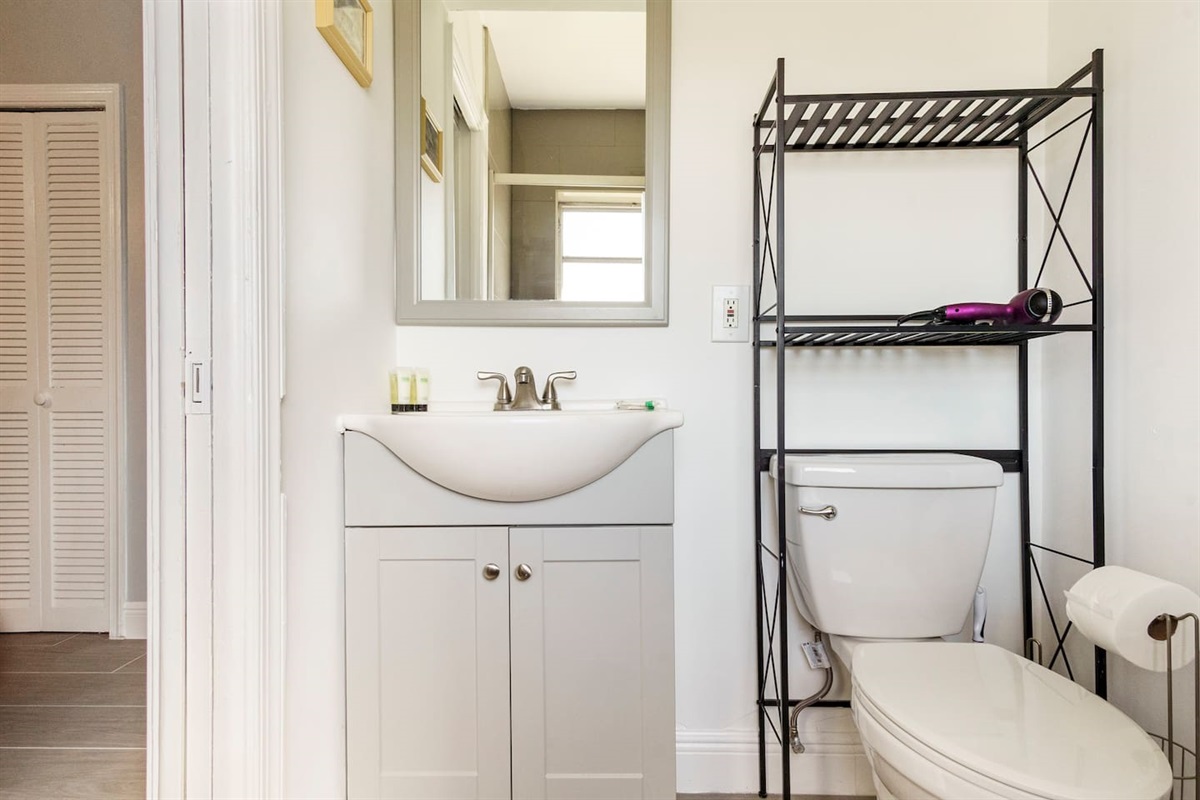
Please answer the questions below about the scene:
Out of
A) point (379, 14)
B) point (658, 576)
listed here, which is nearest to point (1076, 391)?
point (658, 576)

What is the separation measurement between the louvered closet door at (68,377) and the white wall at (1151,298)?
9.12 feet

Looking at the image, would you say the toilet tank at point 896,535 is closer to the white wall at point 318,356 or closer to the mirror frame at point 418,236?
the mirror frame at point 418,236

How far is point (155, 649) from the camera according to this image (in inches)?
32.7

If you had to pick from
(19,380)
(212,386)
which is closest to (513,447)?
(212,386)

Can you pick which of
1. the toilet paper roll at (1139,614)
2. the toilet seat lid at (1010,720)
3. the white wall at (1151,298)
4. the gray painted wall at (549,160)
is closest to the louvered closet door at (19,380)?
the gray painted wall at (549,160)

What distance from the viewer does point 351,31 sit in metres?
1.07

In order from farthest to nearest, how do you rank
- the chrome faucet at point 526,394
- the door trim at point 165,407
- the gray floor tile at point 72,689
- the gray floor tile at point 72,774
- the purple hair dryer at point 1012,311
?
the gray floor tile at point 72,689 < the chrome faucet at point 526,394 < the gray floor tile at point 72,774 < the purple hair dryer at point 1012,311 < the door trim at point 165,407

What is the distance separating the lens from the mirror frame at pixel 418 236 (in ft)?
4.42

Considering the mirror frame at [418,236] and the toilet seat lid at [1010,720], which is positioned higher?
the mirror frame at [418,236]

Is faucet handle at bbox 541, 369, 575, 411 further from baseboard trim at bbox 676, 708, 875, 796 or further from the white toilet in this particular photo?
baseboard trim at bbox 676, 708, 875, 796

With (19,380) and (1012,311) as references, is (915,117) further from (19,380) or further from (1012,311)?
(19,380)

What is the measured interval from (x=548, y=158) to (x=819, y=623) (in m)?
1.21

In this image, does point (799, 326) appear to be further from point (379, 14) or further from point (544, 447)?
point (379, 14)

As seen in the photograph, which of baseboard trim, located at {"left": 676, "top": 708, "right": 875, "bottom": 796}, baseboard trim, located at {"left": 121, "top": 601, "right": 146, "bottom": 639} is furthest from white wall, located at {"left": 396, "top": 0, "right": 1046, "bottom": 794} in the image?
baseboard trim, located at {"left": 121, "top": 601, "right": 146, "bottom": 639}
